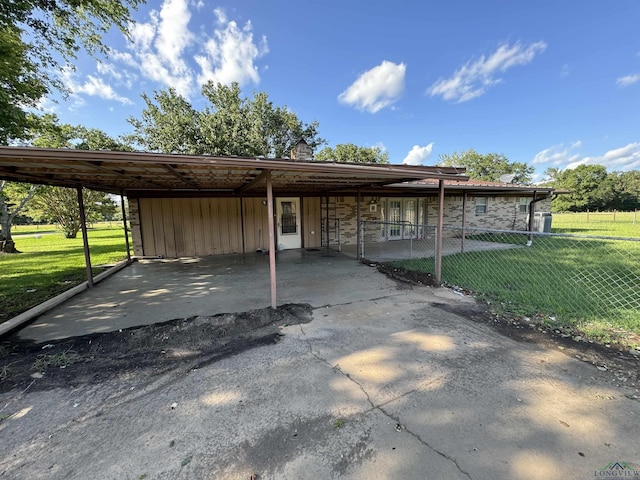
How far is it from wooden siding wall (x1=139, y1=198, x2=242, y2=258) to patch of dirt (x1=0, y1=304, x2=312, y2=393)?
566 centimetres

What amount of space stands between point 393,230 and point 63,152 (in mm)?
10478

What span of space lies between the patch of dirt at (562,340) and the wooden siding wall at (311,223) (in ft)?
21.2

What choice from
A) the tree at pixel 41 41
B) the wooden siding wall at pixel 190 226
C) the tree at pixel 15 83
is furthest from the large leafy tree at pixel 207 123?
the wooden siding wall at pixel 190 226

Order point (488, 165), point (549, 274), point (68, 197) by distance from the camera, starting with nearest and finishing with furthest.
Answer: point (549, 274)
point (68, 197)
point (488, 165)

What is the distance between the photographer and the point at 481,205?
13.1 meters

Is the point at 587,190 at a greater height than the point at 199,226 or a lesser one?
greater

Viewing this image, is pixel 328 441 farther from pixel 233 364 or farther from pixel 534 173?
pixel 534 173

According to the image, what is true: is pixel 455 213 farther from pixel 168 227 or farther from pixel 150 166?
pixel 150 166

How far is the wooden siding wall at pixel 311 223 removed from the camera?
9970 millimetres

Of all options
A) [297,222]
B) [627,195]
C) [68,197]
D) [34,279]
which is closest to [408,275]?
[297,222]

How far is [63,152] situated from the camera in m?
2.77

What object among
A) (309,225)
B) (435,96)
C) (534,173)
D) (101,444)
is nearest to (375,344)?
(101,444)

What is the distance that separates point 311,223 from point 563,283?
286 inches

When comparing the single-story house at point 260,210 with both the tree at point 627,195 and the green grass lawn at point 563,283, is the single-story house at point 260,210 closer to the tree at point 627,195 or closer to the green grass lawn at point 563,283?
the green grass lawn at point 563,283
